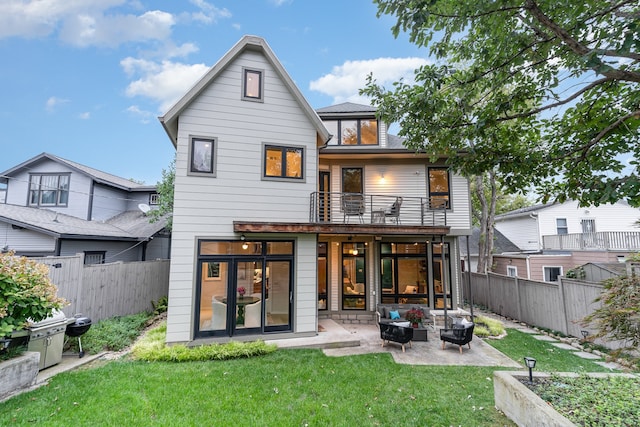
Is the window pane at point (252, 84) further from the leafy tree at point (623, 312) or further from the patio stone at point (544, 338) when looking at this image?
the patio stone at point (544, 338)

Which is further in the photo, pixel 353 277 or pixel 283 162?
pixel 353 277

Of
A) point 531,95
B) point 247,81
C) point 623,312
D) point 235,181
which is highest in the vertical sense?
point 247,81

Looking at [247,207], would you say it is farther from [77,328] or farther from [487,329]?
[487,329]

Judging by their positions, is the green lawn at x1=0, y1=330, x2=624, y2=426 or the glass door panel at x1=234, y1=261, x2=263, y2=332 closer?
the green lawn at x1=0, y1=330, x2=624, y2=426

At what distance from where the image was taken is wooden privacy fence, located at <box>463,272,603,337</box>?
8008mm

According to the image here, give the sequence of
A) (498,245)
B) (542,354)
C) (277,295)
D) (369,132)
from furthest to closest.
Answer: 1. (498,245)
2. (369,132)
3. (277,295)
4. (542,354)

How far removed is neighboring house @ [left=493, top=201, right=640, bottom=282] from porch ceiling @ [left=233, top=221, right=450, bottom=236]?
11.9 metres

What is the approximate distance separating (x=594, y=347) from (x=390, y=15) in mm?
9550

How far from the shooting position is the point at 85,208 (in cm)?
1498

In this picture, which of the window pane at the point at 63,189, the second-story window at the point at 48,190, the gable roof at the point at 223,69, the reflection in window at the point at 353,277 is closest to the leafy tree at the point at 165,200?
the window pane at the point at 63,189

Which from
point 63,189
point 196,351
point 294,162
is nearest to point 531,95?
point 294,162

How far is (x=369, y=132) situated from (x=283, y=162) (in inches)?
198

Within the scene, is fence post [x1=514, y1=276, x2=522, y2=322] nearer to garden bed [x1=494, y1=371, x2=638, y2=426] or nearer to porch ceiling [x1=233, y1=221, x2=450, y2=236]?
porch ceiling [x1=233, y1=221, x2=450, y2=236]

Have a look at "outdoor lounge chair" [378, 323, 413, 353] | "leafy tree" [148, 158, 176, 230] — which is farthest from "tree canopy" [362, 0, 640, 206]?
"leafy tree" [148, 158, 176, 230]
